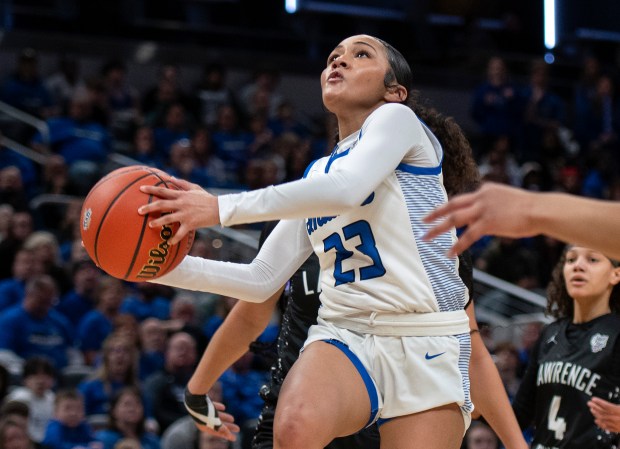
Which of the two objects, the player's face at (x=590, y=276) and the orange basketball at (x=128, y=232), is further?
the player's face at (x=590, y=276)

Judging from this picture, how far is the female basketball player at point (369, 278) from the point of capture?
10.3 ft

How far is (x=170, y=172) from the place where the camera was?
10.2 metres

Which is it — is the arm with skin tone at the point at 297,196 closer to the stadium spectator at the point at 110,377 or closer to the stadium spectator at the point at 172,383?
the stadium spectator at the point at 110,377

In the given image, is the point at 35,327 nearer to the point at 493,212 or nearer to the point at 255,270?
the point at 255,270

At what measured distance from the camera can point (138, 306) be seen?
8.41 metres

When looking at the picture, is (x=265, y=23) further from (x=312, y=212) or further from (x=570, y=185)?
(x=312, y=212)

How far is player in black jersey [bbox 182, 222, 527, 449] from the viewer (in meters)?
4.01

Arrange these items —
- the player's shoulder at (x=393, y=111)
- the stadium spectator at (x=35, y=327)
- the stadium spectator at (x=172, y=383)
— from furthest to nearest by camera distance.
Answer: the stadium spectator at (x=35, y=327) → the stadium spectator at (x=172, y=383) → the player's shoulder at (x=393, y=111)

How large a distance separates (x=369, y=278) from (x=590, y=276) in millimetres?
1866

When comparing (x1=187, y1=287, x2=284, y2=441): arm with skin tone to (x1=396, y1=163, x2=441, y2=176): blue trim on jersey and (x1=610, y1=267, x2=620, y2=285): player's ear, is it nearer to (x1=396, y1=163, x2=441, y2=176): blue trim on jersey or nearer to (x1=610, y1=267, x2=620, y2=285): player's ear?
(x1=396, y1=163, x2=441, y2=176): blue trim on jersey

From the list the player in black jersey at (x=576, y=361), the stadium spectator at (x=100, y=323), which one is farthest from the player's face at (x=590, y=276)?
the stadium spectator at (x=100, y=323)

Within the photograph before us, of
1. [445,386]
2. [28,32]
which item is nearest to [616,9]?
[28,32]

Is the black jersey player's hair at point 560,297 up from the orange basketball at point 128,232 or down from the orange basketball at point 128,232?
down

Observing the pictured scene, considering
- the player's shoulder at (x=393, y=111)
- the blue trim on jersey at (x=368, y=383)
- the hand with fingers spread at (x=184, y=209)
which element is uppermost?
the player's shoulder at (x=393, y=111)
